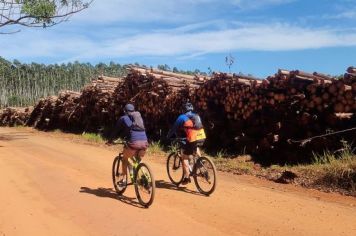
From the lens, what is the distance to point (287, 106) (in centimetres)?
1302

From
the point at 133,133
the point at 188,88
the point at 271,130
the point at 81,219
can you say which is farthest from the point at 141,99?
the point at 81,219

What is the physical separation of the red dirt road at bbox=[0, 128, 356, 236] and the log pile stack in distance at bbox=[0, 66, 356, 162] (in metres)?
1.89

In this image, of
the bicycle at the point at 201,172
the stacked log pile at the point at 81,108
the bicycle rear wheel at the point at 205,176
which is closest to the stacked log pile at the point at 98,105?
the stacked log pile at the point at 81,108

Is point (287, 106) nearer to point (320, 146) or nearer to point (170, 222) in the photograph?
point (320, 146)

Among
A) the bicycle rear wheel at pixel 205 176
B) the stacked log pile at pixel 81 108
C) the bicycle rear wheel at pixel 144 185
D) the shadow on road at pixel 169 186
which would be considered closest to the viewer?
the bicycle rear wheel at pixel 144 185

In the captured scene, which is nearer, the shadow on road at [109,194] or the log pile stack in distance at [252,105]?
the shadow on road at [109,194]

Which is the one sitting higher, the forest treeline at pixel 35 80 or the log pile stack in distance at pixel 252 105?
the forest treeline at pixel 35 80

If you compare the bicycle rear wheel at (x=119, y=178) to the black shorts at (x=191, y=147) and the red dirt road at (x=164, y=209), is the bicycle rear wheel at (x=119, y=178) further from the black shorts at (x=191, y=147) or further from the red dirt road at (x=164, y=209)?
the black shorts at (x=191, y=147)

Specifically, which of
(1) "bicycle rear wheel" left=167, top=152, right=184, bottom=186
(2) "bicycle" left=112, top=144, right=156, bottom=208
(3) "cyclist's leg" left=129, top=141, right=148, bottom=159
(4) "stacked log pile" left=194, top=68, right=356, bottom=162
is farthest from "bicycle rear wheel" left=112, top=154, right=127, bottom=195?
(4) "stacked log pile" left=194, top=68, right=356, bottom=162

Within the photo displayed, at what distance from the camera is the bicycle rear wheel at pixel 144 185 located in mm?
8820

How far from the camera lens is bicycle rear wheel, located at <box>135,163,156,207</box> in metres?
8.82

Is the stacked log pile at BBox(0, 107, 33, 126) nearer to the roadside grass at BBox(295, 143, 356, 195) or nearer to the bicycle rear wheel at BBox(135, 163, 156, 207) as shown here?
the roadside grass at BBox(295, 143, 356, 195)

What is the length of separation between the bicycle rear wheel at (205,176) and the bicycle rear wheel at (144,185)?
1353 millimetres

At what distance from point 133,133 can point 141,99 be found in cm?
1034
